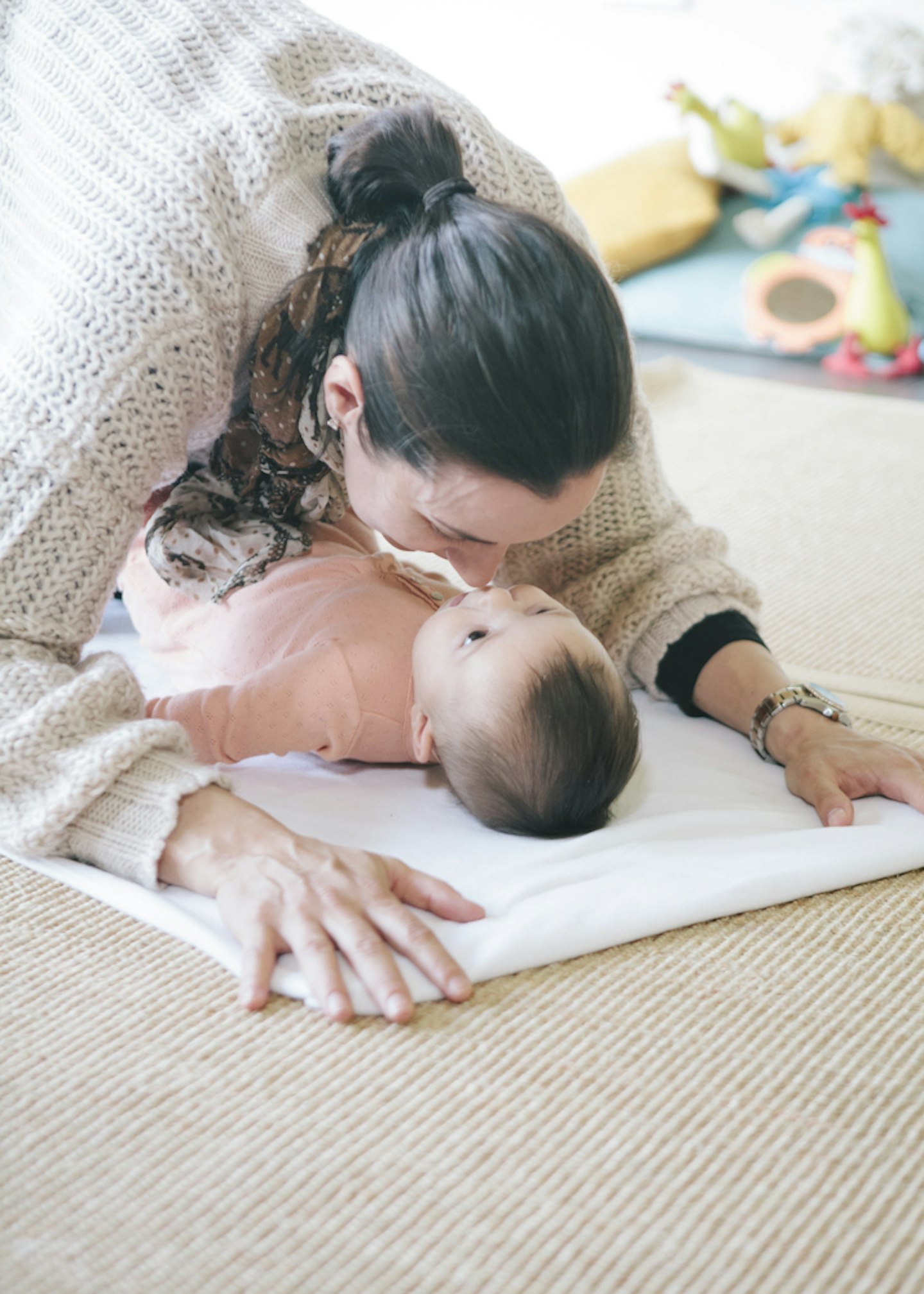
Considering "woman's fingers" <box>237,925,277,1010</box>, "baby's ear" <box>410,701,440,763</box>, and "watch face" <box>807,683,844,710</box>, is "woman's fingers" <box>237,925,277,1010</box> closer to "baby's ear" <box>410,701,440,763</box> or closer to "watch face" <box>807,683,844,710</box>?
"baby's ear" <box>410,701,440,763</box>

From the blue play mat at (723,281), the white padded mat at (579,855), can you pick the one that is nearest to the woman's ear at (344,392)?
the white padded mat at (579,855)

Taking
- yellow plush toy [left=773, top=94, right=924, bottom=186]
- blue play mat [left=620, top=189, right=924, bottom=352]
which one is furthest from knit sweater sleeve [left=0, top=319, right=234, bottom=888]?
yellow plush toy [left=773, top=94, right=924, bottom=186]

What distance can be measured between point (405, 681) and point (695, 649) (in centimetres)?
30

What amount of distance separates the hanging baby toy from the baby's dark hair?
197 centimetres

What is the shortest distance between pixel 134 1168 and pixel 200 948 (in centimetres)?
19

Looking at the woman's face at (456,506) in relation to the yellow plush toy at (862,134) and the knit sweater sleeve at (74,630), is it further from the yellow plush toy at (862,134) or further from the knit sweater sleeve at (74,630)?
the yellow plush toy at (862,134)

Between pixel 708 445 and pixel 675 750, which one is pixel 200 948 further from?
pixel 708 445

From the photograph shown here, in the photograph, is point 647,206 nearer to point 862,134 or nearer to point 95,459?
point 862,134

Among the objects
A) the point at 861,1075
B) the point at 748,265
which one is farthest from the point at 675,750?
the point at 748,265

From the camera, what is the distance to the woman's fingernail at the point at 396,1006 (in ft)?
2.54

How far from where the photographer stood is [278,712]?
1.06m

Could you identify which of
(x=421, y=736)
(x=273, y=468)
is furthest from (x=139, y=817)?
(x=273, y=468)

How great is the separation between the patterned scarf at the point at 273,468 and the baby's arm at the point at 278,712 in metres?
0.16

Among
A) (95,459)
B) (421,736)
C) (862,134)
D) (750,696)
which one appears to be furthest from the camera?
(862,134)
